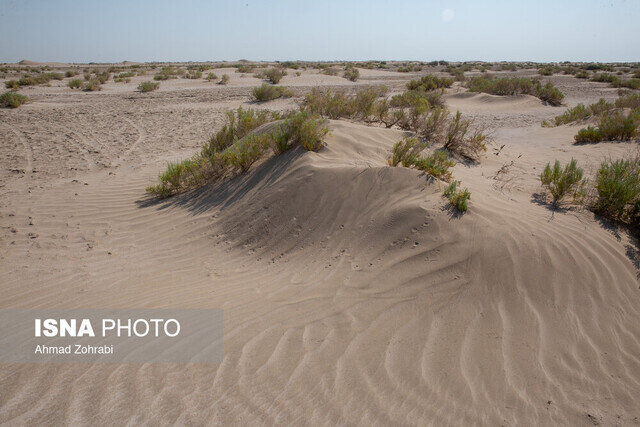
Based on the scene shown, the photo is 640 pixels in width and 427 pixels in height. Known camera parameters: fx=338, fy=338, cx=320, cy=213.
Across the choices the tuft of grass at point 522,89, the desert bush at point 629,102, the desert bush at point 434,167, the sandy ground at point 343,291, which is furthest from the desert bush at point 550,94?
the desert bush at point 434,167

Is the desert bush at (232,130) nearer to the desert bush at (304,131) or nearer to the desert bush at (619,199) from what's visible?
the desert bush at (304,131)

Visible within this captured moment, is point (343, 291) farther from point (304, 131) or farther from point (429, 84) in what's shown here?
point (429, 84)

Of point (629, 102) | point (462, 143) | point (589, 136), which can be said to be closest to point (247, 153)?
point (462, 143)

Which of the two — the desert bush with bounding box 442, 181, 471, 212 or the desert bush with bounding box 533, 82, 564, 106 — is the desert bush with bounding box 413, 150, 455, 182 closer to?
the desert bush with bounding box 442, 181, 471, 212

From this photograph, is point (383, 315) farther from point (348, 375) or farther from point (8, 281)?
point (8, 281)

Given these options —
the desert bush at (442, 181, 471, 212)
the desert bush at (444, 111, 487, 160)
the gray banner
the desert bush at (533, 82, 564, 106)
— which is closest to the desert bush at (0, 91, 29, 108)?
the gray banner

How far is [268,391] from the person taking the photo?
2.22 metres

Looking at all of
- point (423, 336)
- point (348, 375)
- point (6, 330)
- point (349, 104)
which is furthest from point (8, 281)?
point (349, 104)

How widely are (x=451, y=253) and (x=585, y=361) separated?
1248 mm

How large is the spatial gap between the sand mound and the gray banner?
0.40 feet

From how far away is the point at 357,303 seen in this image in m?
2.96

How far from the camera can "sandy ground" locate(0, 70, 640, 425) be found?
85.1 inches

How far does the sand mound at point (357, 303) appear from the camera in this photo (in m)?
2.15

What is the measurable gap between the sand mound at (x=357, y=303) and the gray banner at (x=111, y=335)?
0.40ft
